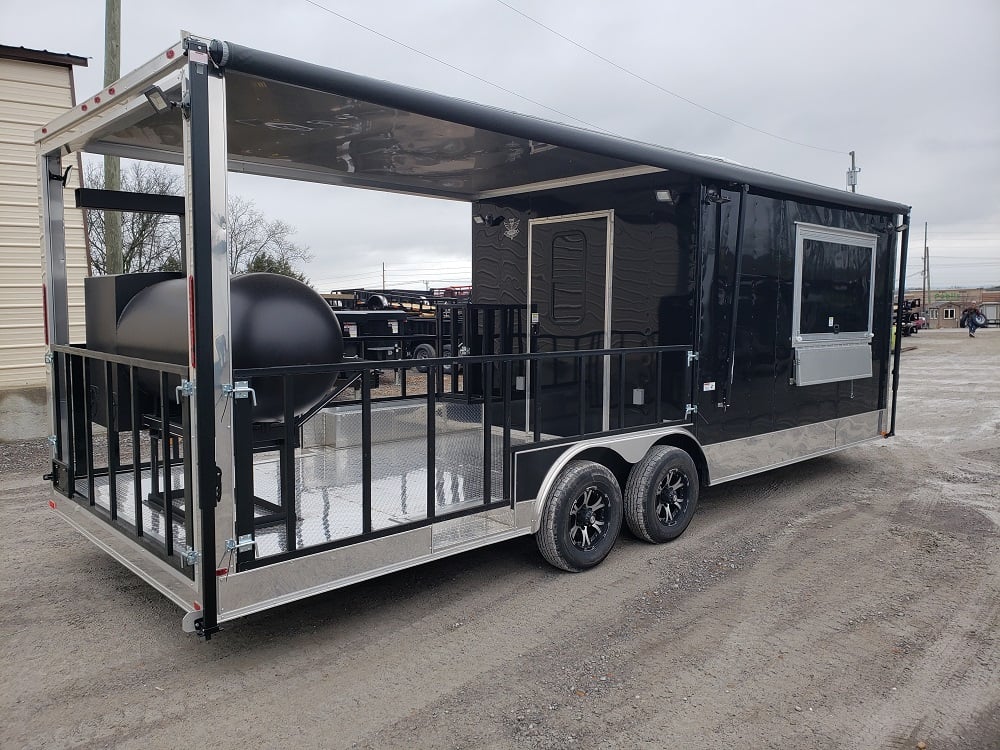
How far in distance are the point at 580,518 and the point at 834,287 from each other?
377 cm

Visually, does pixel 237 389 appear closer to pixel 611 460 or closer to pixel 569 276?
pixel 611 460

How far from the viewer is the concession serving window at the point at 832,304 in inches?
Answer: 257

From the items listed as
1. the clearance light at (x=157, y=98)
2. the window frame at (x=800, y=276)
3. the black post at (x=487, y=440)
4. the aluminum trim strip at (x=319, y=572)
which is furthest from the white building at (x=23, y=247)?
the window frame at (x=800, y=276)

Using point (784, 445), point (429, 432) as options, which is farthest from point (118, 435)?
point (784, 445)

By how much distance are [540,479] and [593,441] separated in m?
0.49

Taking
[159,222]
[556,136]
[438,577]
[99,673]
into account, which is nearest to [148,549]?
[99,673]

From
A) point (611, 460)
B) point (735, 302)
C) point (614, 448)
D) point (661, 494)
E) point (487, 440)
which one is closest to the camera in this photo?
point (487, 440)

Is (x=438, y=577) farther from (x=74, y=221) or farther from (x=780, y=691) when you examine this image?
(x=74, y=221)

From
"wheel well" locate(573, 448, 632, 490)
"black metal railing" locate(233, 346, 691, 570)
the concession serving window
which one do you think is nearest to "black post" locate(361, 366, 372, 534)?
"black metal railing" locate(233, 346, 691, 570)

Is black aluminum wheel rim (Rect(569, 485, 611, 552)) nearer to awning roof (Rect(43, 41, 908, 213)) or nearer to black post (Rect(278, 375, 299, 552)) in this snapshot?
black post (Rect(278, 375, 299, 552))

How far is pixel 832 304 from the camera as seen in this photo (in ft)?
22.8

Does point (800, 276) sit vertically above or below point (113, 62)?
below

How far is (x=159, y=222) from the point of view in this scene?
19766 millimetres

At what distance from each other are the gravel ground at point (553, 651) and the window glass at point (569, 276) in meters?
2.08
